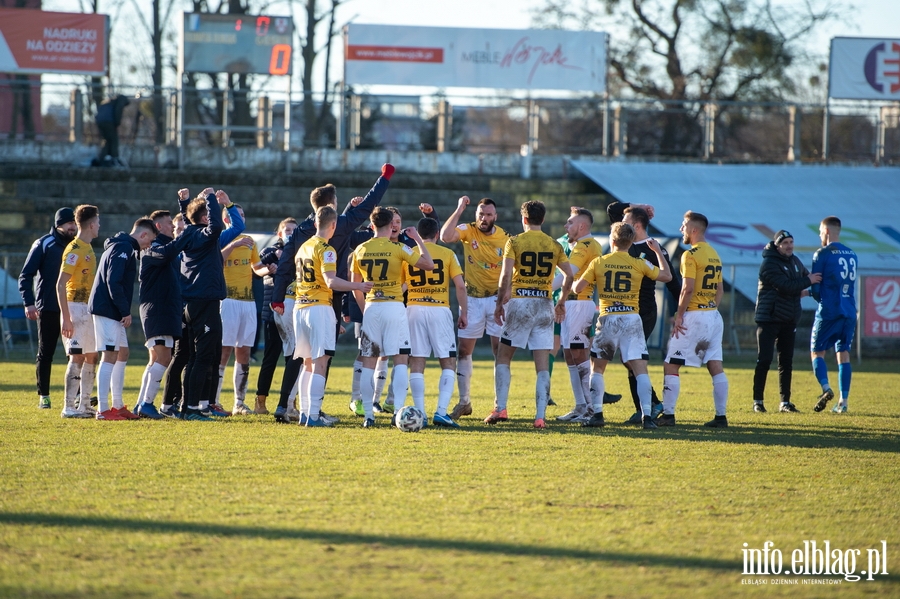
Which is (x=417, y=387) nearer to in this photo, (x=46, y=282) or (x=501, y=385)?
(x=501, y=385)

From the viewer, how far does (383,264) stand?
30.2 ft

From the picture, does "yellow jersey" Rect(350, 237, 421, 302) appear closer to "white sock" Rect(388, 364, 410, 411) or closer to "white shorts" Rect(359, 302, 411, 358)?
"white shorts" Rect(359, 302, 411, 358)

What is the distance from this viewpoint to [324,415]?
10078 millimetres

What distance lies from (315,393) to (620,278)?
10.5ft

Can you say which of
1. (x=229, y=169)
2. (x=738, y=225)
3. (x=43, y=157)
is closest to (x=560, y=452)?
(x=738, y=225)

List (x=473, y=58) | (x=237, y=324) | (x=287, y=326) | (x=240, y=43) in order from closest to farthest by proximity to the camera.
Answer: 1. (x=287, y=326)
2. (x=237, y=324)
3. (x=240, y=43)
4. (x=473, y=58)

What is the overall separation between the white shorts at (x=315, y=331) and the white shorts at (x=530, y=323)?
5.98 feet

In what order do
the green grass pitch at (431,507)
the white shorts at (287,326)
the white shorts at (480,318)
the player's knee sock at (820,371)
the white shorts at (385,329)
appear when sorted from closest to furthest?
the green grass pitch at (431,507) < the white shorts at (385,329) < the white shorts at (287,326) < the white shorts at (480,318) < the player's knee sock at (820,371)

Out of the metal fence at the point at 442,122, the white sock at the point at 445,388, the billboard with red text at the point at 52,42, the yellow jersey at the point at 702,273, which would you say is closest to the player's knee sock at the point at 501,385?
the white sock at the point at 445,388

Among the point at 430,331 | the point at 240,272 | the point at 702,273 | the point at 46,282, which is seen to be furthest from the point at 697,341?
the point at 46,282

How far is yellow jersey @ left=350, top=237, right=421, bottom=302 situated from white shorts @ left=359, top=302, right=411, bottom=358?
0.30 ft

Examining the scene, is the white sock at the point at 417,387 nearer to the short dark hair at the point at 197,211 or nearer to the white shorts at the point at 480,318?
the white shorts at the point at 480,318

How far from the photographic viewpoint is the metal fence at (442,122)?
2584 centimetres

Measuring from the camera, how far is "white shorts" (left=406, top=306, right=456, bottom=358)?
965 cm
